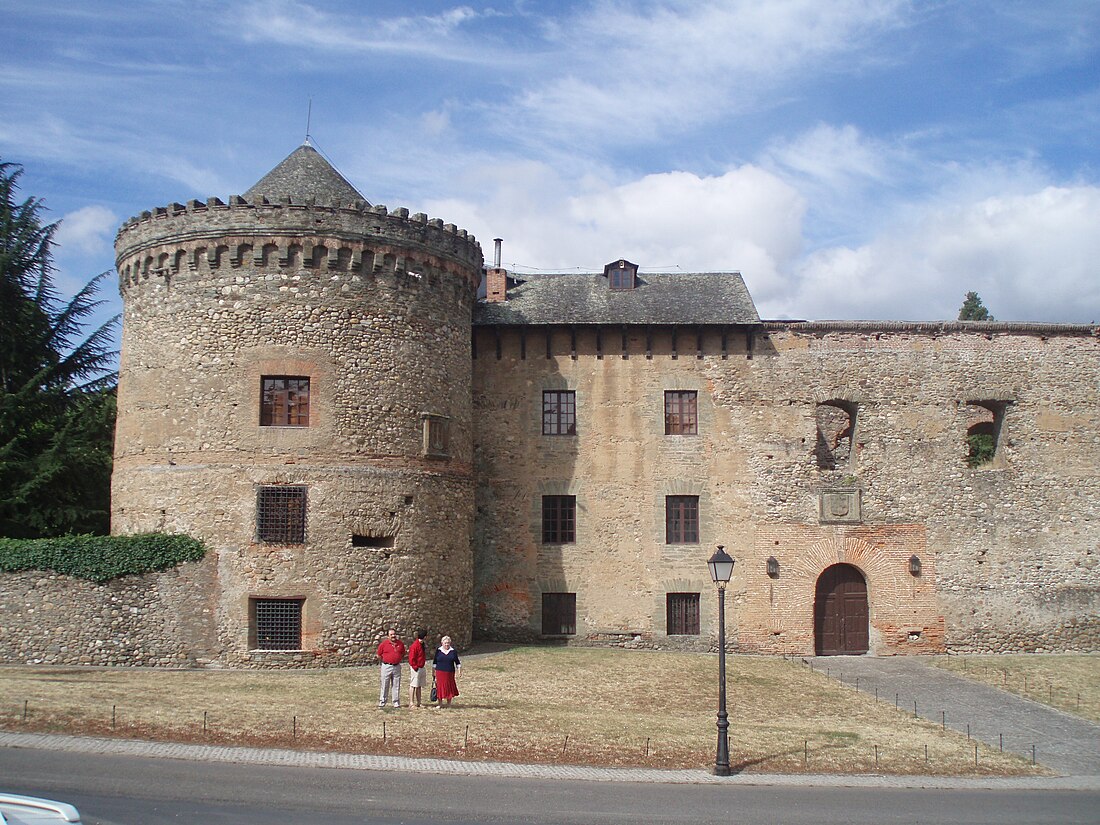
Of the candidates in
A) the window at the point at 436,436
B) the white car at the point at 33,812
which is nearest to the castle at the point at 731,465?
the window at the point at 436,436

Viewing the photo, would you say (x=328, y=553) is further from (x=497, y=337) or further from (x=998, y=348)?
(x=998, y=348)

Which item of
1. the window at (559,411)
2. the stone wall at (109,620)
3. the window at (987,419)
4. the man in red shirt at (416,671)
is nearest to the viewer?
the man in red shirt at (416,671)

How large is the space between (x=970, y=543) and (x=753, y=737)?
13326mm

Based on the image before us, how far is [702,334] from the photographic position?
27219mm

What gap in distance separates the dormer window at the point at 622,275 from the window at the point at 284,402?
11.2 meters

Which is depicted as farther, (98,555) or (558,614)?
(558,614)

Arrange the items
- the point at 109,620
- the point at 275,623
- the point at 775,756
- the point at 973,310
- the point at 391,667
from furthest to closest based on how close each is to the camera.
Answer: the point at 973,310 < the point at 275,623 < the point at 109,620 < the point at 391,667 < the point at 775,756

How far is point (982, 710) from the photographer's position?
1952cm

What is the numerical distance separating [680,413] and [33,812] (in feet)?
72.0

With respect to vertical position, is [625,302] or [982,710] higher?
[625,302]

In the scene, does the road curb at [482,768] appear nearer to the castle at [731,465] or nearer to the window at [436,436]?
the castle at [731,465]

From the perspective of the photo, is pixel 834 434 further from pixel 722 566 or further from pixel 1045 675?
pixel 722 566


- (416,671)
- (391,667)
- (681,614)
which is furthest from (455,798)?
(681,614)

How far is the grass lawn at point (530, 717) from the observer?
48.9 feet
